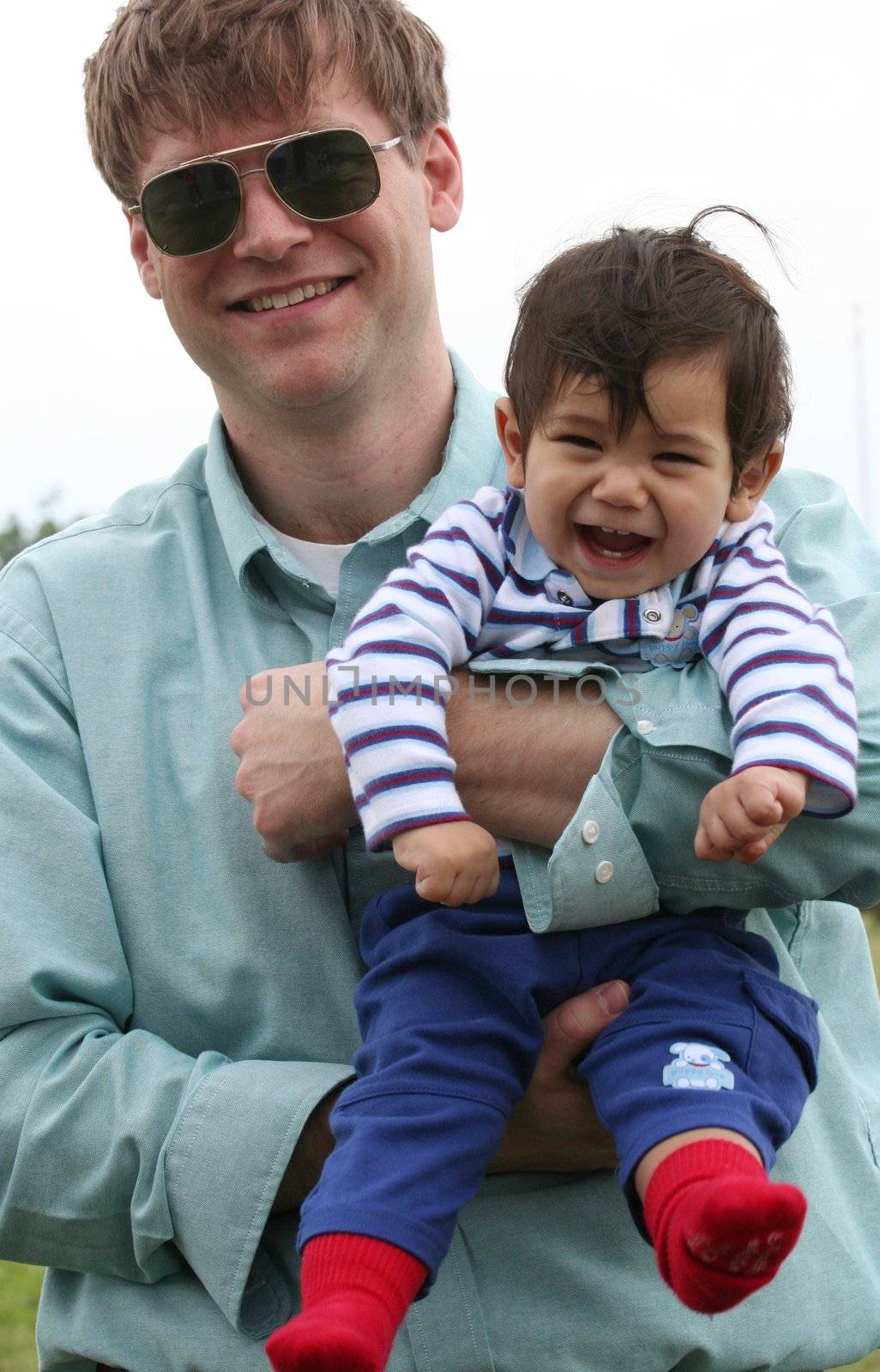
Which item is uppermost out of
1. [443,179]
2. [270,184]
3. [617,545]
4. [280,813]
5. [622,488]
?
[270,184]

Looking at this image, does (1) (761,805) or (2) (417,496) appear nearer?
(1) (761,805)

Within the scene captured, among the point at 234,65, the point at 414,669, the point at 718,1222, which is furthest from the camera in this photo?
the point at 234,65

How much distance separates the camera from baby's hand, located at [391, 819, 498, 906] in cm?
191

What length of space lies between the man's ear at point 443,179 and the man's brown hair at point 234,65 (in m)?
0.13

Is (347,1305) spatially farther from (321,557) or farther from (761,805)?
(321,557)

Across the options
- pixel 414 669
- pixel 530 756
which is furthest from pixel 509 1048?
pixel 414 669

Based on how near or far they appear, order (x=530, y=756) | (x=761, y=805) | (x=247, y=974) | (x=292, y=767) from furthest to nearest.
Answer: (x=247, y=974), (x=292, y=767), (x=530, y=756), (x=761, y=805)

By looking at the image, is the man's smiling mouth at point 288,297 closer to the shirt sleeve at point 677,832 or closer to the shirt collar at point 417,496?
the shirt collar at point 417,496

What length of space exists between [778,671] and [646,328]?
52 centimetres

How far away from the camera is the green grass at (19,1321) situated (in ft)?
16.0

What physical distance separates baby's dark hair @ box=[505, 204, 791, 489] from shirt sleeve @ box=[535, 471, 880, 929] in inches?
14.6

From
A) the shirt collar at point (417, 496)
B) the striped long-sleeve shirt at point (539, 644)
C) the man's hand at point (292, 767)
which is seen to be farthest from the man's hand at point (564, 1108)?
the shirt collar at point (417, 496)

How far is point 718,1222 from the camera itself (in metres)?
1.58

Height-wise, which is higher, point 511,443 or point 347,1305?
point 511,443
